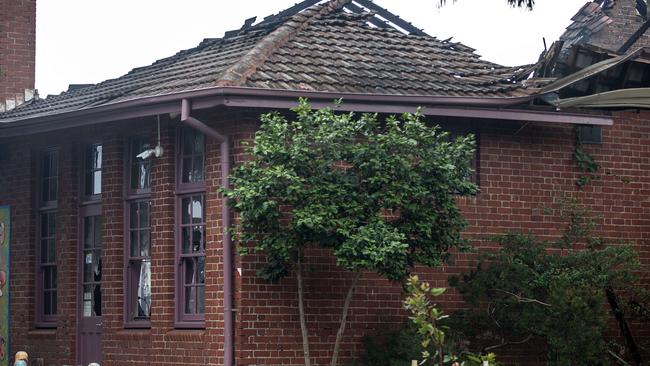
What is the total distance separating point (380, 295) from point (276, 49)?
138 inches

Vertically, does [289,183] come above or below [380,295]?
above

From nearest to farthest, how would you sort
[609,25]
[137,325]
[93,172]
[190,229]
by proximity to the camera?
[190,229] < [137,325] < [93,172] < [609,25]

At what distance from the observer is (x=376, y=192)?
15.1 m

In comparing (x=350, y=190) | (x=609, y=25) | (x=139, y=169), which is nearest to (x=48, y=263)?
(x=139, y=169)

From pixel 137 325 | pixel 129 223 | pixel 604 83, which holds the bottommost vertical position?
pixel 137 325

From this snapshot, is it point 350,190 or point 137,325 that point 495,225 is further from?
point 137,325

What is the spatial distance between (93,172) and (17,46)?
5.04 meters

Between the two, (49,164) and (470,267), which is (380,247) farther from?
(49,164)

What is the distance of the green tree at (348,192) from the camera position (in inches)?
582

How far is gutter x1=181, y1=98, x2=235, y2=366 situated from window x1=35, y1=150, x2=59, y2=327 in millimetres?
4781

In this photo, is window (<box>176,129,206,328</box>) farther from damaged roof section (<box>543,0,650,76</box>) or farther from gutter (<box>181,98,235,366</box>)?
damaged roof section (<box>543,0,650,76</box>)

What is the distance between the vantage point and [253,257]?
15992 mm

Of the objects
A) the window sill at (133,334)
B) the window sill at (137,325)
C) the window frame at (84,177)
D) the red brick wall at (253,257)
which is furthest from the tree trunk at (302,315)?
the window frame at (84,177)

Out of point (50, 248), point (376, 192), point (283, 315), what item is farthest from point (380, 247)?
point (50, 248)
